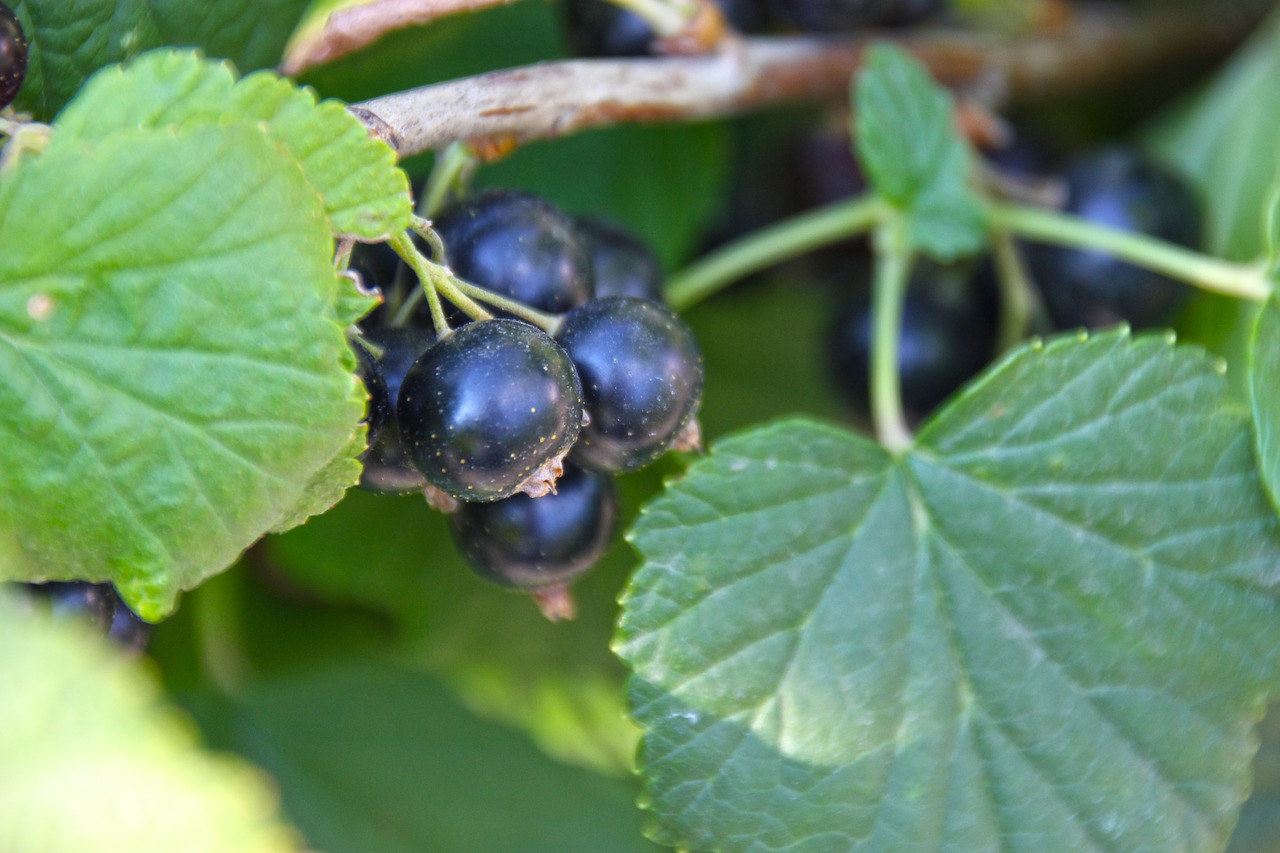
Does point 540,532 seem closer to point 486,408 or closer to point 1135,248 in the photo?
point 486,408

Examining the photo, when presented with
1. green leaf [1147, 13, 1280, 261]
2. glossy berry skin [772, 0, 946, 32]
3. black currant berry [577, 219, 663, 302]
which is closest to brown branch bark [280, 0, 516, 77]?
black currant berry [577, 219, 663, 302]

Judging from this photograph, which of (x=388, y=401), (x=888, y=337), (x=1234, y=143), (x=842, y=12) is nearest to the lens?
(x=388, y=401)

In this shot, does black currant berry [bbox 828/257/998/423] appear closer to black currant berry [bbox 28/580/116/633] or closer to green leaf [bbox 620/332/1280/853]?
green leaf [bbox 620/332/1280/853]

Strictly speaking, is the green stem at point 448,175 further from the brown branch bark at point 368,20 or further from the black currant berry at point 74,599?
the black currant berry at point 74,599

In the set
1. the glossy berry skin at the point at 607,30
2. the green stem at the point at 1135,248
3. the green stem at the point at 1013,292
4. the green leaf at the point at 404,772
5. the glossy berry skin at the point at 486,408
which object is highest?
the glossy berry skin at the point at 607,30

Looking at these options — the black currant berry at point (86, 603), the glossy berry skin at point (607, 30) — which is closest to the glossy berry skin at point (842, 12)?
the glossy berry skin at point (607, 30)

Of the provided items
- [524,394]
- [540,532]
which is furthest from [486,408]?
[540,532]

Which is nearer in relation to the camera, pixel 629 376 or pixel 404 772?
Result: pixel 629 376

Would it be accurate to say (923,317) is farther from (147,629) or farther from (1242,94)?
(147,629)
